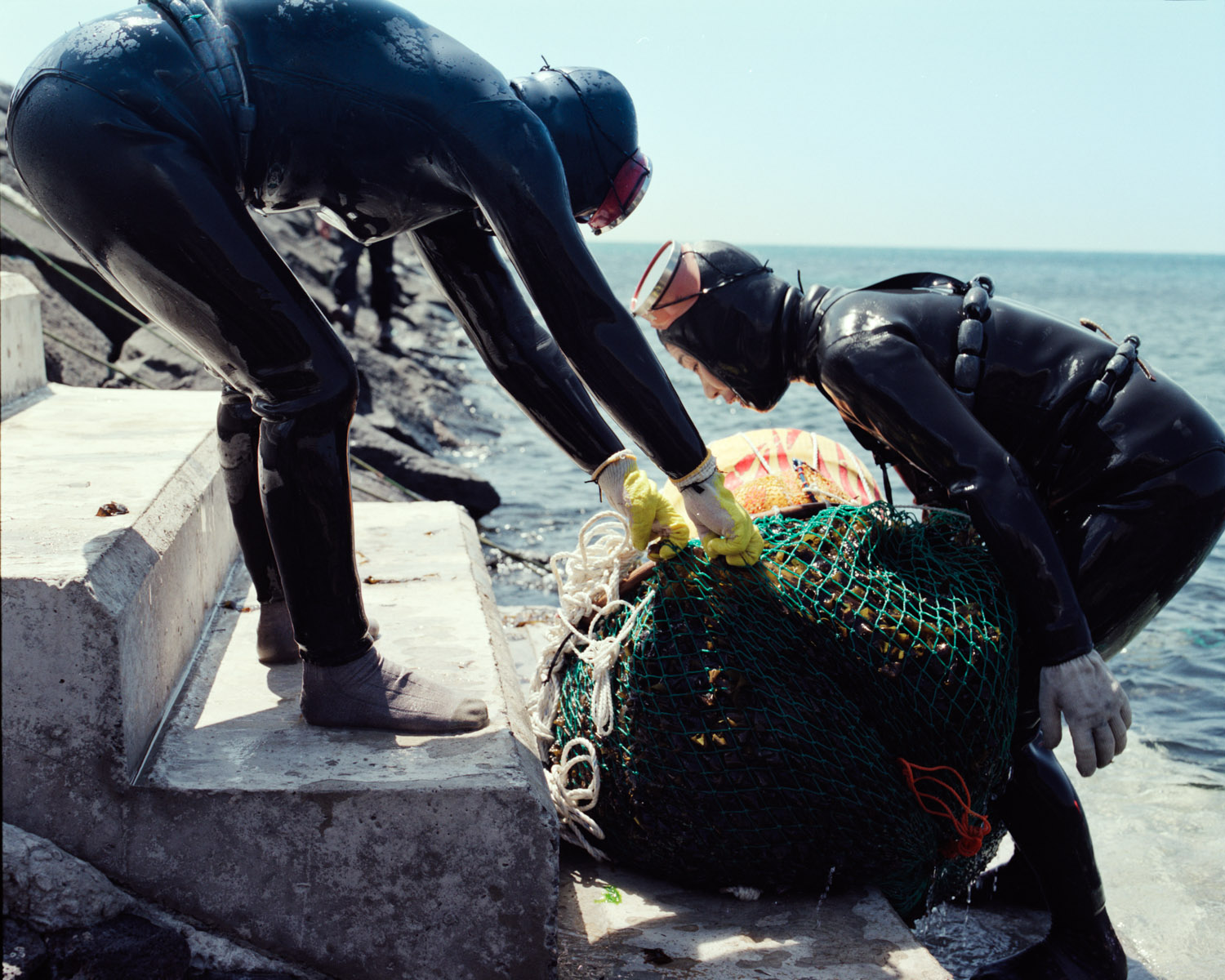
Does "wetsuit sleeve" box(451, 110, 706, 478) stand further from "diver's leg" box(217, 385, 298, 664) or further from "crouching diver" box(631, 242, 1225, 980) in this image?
"diver's leg" box(217, 385, 298, 664)

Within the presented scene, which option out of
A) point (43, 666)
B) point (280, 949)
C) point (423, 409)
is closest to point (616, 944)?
point (280, 949)

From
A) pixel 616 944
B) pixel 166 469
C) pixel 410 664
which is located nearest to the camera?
pixel 616 944

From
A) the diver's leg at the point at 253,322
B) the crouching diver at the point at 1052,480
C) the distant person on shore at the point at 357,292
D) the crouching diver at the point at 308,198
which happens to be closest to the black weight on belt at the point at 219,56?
the crouching diver at the point at 308,198

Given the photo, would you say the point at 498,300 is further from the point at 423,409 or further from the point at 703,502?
the point at 423,409

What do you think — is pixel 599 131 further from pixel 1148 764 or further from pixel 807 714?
pixel 1148 764

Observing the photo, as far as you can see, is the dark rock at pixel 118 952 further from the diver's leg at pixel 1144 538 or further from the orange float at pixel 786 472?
the diver's leg at pixel 1144 538

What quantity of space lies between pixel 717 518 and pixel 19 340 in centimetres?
332

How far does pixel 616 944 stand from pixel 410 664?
0.92 m

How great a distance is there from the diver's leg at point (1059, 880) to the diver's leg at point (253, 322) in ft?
4.88

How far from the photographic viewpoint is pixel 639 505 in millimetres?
2715

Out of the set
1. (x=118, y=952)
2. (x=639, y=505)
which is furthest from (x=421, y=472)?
(x=118, y=952)

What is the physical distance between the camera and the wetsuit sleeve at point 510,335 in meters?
2.84

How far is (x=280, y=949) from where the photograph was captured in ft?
7.20

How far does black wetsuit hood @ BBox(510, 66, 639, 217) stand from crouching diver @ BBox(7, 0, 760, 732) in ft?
0.04
